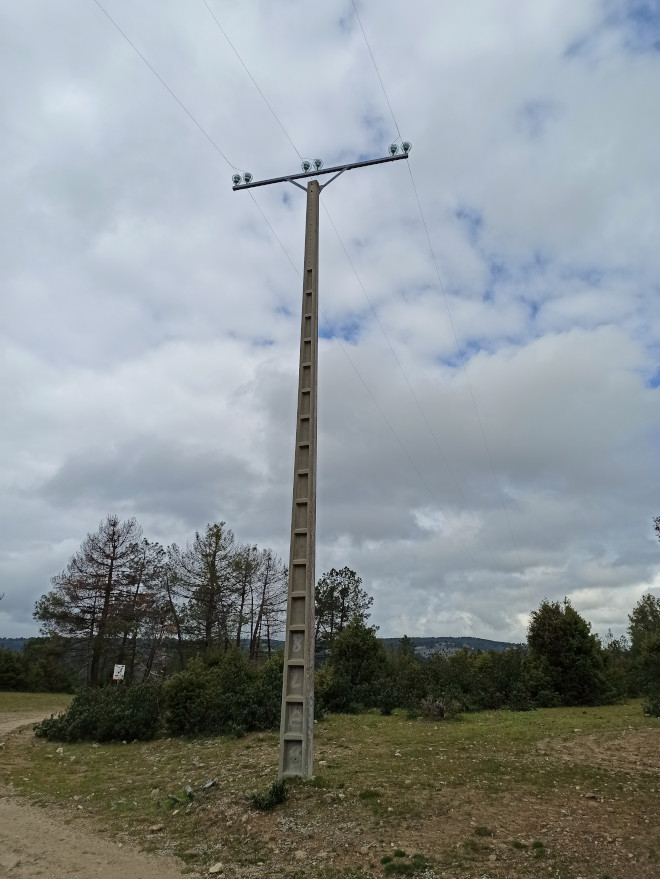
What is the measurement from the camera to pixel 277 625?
41.6 m

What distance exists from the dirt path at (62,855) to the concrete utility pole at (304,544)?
2.84 m

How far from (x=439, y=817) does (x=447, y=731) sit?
7.65 m

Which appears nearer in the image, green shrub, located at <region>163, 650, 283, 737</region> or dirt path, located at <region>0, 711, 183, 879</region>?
dirt path, located at <region>0, 711, 183, 879</region>

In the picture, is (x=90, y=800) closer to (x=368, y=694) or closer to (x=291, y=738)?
(x=291, y=738)

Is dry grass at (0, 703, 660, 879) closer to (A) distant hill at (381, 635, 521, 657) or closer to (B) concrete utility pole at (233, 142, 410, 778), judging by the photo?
(B) concrete utility pole at (233, 142, 410, 778)

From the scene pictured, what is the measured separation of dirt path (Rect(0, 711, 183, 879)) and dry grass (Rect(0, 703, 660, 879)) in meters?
0.35

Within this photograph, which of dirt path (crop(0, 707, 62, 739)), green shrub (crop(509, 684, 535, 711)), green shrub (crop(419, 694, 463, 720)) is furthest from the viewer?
green shrub (crop(509, 684, 535, 711))

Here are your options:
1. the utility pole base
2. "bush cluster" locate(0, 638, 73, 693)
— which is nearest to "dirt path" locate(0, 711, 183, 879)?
the utility pole base

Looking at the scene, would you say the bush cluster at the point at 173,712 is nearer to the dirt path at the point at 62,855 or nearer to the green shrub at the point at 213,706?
the green shrub at the point at 213,706

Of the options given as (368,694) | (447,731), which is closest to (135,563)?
(368,694)

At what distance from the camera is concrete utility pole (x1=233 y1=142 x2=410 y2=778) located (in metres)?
9.42

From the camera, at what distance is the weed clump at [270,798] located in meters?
8.13

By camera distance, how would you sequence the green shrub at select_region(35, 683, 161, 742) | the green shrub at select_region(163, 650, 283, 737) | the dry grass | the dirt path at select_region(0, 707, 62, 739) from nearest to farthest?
the dry grass → the green shrub at select_region(163, 650, 283, 737) → the green shrub at select_region(35, 683, 161, 742) → the dirt path at select_region(0, 707, 62, 739)

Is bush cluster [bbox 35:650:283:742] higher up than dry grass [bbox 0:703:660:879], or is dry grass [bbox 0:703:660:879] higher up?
bush cluster [bbox 35:650:283:742]
